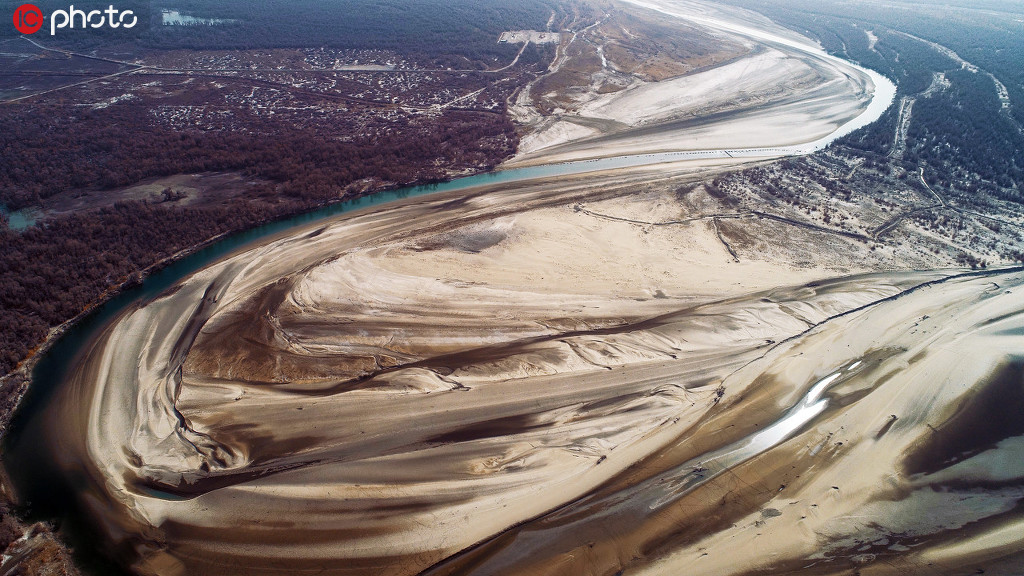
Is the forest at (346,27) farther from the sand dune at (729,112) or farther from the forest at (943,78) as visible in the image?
the forest at (943,78)

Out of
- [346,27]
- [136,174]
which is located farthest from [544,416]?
[346,27]

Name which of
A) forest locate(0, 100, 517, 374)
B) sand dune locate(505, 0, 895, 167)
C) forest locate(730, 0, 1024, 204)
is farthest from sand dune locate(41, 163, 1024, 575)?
sand dune locate(505, 0, 895, 167)

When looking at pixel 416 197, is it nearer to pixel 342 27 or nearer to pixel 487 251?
pixel 487 251

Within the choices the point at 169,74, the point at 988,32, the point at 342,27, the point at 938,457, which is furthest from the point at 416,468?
the point at 988,32

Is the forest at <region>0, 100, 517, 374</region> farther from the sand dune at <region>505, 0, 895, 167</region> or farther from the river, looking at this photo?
the sand dune at <region>505, 0, 895, 167</region>

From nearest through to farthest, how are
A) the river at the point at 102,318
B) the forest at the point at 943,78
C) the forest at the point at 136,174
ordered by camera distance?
the river at the point at 102,318, the forest at the point at 136,174, the forest at the point at 943,78

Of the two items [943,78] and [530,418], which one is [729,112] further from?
[530,418]

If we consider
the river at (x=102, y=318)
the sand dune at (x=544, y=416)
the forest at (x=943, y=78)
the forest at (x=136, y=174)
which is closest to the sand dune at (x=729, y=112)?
the river at (x=102, y=318)

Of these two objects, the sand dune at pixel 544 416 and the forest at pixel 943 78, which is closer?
the sand dune at pixel 544 416
